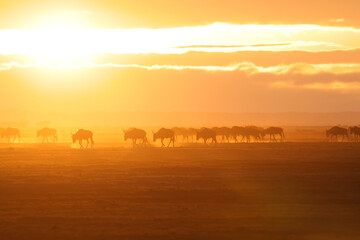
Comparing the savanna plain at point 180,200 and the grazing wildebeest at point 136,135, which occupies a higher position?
the grazing wildebeest at point 136,135

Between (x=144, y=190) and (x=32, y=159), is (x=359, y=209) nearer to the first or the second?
(x=144, y=190)

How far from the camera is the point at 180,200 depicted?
71.4ft

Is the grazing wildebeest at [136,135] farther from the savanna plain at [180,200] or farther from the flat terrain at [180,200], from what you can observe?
the flat terrain at [180,200]

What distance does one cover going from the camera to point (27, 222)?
17.7 meters

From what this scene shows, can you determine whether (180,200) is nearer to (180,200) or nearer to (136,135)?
(180,200)

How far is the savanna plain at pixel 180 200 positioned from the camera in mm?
16578

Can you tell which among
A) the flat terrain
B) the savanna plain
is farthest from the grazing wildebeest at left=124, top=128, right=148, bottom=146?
the flat terrain

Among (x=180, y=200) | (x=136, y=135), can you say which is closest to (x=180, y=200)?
(x=180, y=200)

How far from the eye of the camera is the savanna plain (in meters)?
16.6

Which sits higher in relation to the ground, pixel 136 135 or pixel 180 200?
pixel 136 135

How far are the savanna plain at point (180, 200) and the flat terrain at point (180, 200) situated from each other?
23 millimetres

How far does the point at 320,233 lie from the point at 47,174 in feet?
55.4

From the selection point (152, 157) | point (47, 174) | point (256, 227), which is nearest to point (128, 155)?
point (152, 157)

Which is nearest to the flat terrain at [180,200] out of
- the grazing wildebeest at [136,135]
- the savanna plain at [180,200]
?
the savanna plain at [180,200]
